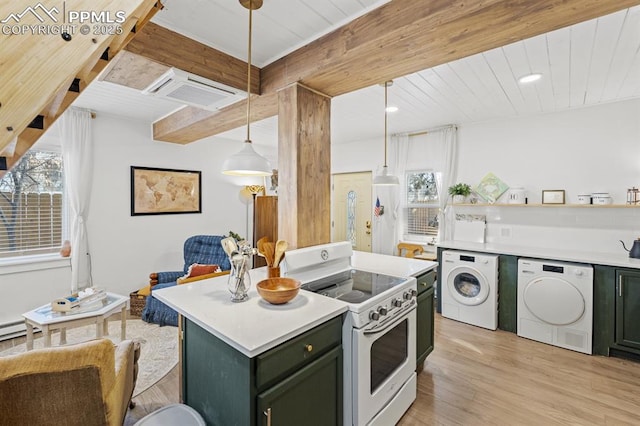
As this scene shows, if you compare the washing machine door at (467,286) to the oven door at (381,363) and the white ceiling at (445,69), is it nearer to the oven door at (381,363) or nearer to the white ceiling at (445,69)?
the oven door at (381,363)

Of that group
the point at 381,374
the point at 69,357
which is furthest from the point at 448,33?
the point at 69,357

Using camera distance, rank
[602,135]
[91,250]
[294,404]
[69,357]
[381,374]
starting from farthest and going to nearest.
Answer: [91,250], [602,135], [381,374], [294,404], [69,357]

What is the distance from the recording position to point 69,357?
1.13 metres

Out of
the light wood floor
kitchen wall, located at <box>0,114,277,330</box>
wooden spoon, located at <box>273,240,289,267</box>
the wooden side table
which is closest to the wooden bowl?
wooden spoon, located at <box>273,240,289,267</box>

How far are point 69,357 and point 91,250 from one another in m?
3.05

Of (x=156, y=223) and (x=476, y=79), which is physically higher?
(x=476, y=79)

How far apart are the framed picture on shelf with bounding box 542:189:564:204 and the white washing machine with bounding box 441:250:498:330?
1018 mm

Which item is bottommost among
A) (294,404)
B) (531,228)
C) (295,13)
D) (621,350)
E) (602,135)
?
(621,350)

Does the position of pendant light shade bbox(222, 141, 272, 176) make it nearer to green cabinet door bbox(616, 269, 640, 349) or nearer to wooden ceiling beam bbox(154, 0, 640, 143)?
wooden ceiling beam bbox(154, 0, 640, 143)

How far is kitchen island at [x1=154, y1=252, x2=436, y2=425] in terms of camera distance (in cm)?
117

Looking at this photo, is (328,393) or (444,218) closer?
(328,393)

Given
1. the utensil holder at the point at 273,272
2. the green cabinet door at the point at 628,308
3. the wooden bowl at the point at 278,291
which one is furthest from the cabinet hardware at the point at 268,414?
the green cabinet door at the point at 628,308

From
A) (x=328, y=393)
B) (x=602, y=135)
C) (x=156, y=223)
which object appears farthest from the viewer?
(x=156, y=223)

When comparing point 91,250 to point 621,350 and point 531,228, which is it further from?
point 621,350
